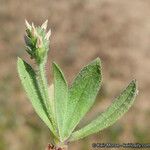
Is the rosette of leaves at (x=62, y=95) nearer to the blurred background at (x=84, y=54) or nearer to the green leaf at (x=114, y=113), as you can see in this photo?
the green leaf at (x=114, y=113)

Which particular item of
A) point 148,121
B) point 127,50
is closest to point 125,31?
point 127,50

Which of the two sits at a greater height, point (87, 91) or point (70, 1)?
point (70, 1)

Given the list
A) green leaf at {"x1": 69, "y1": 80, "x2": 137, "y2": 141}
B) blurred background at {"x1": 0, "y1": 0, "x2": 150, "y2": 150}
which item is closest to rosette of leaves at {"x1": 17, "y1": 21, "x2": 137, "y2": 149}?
green leaf at {"x1": 69, "y1": 80, "x2": 137, "y2": 141}

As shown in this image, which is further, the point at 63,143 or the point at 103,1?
the point at 103,1

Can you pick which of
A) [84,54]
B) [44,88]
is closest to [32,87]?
[44,88]

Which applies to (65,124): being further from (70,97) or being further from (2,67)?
(2,67)

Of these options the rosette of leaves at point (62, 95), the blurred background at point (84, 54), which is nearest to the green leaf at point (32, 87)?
the rosette of leaves at point (62, 95)

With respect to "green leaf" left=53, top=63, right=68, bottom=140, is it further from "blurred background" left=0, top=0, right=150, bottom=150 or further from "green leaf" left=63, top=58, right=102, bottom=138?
"blurred background" left=0, top=0, right=150, bottom=150

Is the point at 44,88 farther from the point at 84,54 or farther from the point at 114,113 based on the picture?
the point at 84,54
